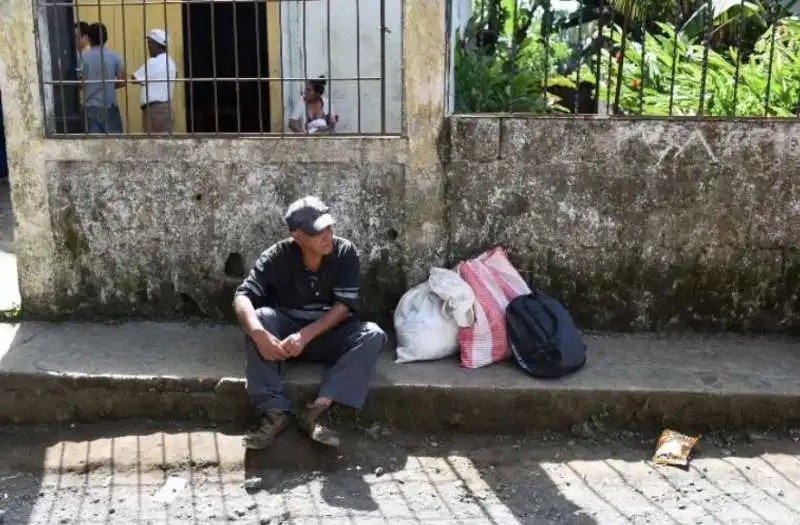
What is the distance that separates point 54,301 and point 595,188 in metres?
3.14

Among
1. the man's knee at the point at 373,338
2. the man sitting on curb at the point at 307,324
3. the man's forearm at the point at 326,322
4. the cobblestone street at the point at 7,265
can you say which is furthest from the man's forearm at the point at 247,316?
the cobblestone street at the point at 7,265

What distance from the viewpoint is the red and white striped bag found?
4301 mm

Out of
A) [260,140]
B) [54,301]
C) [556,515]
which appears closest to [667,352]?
[556,515]

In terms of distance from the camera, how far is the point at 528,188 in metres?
4.63

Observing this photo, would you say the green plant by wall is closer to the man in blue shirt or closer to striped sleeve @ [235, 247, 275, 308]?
striped sleeve @ [235, 247, 275, 308]

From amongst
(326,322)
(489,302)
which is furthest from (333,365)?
(489,302)

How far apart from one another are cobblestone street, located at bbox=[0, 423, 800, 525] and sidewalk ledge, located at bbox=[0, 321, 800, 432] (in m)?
0.09

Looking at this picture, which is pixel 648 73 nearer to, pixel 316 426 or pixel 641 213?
pixel 641 213

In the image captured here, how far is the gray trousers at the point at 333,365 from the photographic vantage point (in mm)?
3842

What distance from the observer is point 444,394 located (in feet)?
13.2

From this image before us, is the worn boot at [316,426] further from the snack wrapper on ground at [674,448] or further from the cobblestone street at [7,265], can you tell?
the cobblestone street at [7,265]

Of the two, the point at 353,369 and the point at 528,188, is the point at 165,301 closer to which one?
the point at 353,369

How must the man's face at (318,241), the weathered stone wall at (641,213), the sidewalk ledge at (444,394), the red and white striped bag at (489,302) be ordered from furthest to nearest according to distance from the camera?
the weathered stone wall at (641,213) < the red and white striped bag at (489,302) < the sidewalk ledge at (444,394) < the man's face at (318,241)

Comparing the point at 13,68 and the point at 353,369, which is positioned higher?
the point at 13,68
